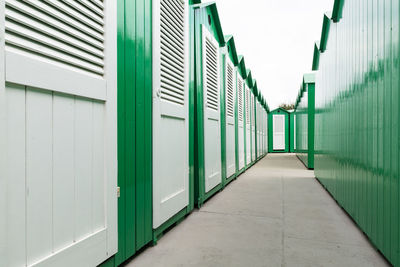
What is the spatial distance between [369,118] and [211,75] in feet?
8.36

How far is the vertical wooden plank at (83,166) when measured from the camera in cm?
147

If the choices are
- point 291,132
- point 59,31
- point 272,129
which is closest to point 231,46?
point 59,31

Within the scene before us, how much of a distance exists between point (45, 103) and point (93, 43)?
512 millimetres

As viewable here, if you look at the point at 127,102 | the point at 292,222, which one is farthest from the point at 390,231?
the point at 127,102

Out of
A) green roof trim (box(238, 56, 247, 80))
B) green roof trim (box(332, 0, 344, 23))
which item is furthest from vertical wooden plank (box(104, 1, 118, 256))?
green roof trim (box(238, 56, 247, 80))

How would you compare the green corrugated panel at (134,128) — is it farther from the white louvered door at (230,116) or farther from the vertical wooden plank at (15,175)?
the white louvered door at (230,116)

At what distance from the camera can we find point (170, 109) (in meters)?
2.70

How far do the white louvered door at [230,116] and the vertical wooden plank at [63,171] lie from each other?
4.08m

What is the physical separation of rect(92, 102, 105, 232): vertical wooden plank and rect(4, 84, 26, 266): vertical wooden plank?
456 millimetres

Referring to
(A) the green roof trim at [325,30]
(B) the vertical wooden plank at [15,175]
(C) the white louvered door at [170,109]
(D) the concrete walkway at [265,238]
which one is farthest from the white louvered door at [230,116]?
(B) the vertical wooden plank at [15,175]

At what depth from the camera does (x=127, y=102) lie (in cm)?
199

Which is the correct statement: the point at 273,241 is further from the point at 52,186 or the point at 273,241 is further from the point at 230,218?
the point at 52,186

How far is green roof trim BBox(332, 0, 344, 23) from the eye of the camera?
3639mm

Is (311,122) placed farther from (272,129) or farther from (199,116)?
(272,129)
